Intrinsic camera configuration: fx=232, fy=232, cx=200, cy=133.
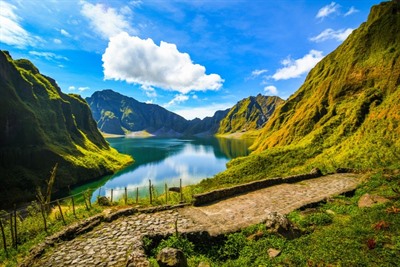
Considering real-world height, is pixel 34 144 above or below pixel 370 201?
above

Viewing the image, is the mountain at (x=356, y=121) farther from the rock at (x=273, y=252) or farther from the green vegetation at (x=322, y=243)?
the rock at (x=273, y=252)

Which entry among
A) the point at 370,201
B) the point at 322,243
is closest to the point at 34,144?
the point at 322,243

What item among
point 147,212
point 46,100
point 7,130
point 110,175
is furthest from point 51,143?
point 147,212

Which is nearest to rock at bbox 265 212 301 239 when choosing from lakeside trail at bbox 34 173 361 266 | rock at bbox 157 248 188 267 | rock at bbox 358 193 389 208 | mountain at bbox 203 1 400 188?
lakeside trail at bbox 34 173 361 266

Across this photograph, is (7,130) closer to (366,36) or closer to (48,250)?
(48,250)

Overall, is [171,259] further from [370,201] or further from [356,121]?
[356,121]

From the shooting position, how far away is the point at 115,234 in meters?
15.5

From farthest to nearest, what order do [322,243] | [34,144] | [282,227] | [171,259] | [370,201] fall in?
[34,144], [370,201], [282,227], [322,243], [171,259]

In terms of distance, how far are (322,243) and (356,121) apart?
54890 millimetres

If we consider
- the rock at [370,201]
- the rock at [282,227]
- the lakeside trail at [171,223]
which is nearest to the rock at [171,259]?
→ the lakeside trail at [171,223]

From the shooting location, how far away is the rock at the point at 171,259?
413 inches

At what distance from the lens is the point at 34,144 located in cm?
9012

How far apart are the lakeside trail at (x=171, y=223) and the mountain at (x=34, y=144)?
199 feet

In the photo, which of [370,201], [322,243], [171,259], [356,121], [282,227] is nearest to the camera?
[171,259]
